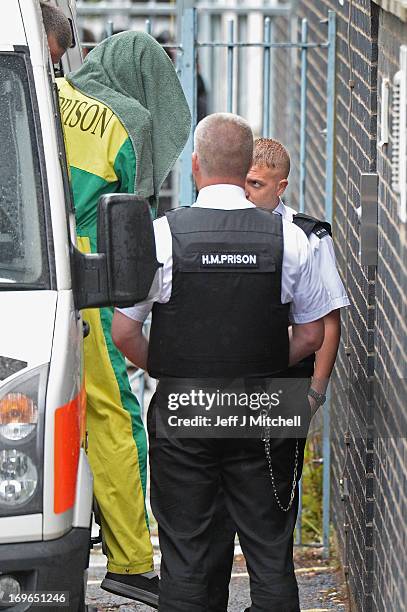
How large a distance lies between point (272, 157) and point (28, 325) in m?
1.46

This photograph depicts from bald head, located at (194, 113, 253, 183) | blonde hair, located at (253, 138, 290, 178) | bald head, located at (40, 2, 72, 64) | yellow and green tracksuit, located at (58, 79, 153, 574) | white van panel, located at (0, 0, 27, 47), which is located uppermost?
white van panel, located at (0, 0, 27, 47)

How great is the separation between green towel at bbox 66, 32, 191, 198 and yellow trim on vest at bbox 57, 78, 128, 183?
8 centimetres

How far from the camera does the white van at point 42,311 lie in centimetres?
387

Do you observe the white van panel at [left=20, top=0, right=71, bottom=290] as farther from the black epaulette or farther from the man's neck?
the black epaulette

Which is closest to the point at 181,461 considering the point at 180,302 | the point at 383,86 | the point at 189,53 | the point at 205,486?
the point at 205,486

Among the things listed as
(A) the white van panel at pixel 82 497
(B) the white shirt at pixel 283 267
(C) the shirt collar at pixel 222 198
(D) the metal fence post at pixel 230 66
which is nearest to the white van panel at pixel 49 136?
(B) the white shirt at pixel 283 267

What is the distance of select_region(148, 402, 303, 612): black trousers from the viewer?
4.30 m

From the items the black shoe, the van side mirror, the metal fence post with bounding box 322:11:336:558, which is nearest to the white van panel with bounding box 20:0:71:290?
the van side mirror

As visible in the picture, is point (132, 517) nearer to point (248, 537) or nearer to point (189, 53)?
point (248, 537)

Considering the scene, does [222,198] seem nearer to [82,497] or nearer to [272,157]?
[272,157]

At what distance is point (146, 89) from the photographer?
556cm

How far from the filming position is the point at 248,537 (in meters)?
4.36

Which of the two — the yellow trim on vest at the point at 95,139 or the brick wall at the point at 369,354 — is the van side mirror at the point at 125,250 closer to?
the brick wall at the point at 369,354

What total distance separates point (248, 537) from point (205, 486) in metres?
0.22
